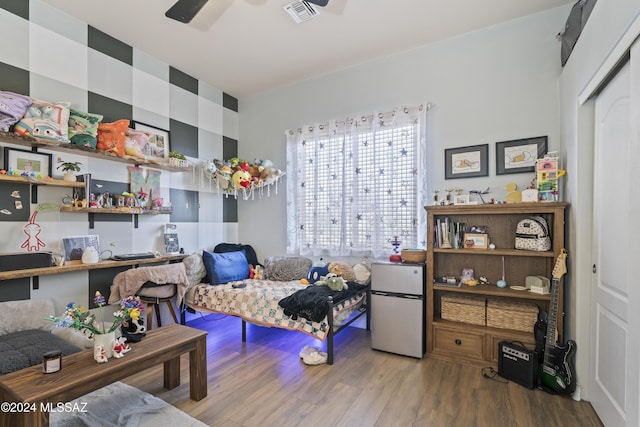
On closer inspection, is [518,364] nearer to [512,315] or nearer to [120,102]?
[512,315]

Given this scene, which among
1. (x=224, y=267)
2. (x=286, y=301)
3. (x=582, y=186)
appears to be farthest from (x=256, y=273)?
(x=582, y=186)

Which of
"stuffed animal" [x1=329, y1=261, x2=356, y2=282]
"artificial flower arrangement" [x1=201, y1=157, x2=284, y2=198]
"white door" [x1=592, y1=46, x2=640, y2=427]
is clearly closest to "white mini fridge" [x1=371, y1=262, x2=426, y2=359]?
"stuffed animal" [x1=329, y1=261, x2=356, y2=282]

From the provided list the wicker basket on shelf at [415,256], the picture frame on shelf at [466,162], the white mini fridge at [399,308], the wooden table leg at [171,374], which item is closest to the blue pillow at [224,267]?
the wooden table leg at [171,374]

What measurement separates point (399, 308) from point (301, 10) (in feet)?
8.96

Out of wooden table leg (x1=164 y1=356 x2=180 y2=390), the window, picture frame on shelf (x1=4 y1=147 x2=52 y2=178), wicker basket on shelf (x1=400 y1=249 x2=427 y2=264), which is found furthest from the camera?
the window

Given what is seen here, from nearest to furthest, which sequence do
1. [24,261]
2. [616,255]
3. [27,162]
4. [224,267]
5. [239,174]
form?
1. [616,255]
2. [24,261]
3. [27,162]
4. [224,267]
5. [239,174]

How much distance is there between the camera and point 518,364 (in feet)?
7.24

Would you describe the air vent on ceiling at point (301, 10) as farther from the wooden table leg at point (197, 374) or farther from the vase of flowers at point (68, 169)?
the wooden table leg at point (197, 374)

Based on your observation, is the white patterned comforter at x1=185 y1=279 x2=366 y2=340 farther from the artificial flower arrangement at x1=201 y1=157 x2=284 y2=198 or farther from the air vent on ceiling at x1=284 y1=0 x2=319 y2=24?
the air vent on ceiling at x1=284 y1=0 x2=319 y2=24

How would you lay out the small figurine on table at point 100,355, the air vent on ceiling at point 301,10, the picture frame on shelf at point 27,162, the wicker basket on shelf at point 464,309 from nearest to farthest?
1. the small figurine on table at point 100,355
2. the picture frame on shelf at point 27,162
3. the air vent on ceiling at point 301,10
4. the wicker basket on shelf at point 464,309

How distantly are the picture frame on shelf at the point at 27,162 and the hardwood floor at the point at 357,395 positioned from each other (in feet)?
6.08

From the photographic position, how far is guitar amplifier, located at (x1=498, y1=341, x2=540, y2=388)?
84.4 inches

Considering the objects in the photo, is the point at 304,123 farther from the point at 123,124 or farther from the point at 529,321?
the point at 529,321

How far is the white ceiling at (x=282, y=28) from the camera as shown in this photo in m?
2.56
